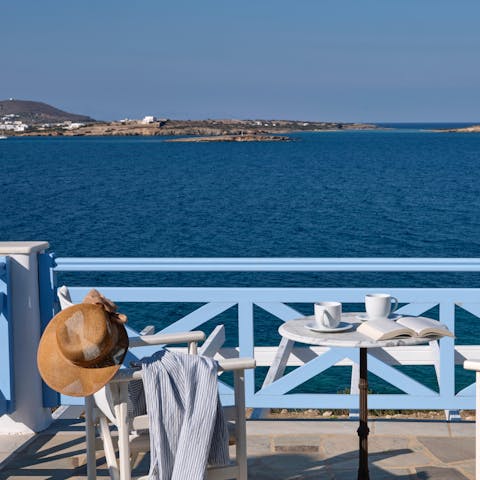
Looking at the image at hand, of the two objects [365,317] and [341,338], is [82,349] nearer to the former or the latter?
[341,338]

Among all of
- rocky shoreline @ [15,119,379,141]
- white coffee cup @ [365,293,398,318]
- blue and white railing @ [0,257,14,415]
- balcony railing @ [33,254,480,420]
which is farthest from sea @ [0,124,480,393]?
rocky shoreline @ [15,119,379,141]

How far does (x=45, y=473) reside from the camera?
3.83 metres

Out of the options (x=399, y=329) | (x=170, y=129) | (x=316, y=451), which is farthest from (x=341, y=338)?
(x=170, y=129)

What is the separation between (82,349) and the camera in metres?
2.83

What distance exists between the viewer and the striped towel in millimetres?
2875

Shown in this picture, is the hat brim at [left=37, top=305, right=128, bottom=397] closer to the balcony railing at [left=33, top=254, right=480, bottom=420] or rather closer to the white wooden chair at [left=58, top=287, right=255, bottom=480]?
the white wooden chair at [left=58, top=287, right=255, bottom=480]

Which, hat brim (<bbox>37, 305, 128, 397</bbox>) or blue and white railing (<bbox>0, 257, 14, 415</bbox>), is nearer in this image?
hat brim (<bbox>37, 305, 128, 397</bbox>)

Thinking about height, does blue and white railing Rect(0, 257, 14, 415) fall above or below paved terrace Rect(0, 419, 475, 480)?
above

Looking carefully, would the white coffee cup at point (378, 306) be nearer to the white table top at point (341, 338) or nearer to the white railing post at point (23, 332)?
the white table top at point (341, 338)

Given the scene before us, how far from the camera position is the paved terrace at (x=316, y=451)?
12.4ft

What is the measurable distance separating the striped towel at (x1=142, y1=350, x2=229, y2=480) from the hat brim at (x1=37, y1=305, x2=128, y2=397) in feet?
0.37

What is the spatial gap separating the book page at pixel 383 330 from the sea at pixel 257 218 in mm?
8580

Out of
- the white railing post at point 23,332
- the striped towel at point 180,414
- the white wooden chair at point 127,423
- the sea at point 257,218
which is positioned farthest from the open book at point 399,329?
the sea at point 257,218

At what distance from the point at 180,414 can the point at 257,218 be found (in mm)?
33106
